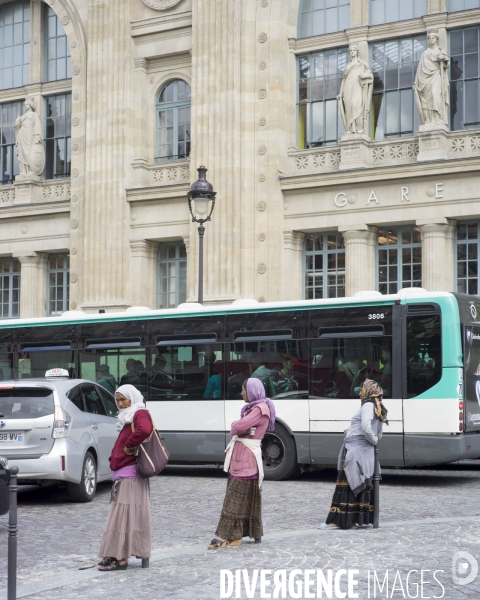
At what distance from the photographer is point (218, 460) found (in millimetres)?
17156

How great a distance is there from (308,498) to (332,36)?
17206mm

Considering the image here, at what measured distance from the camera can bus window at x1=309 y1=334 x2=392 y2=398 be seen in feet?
52.3

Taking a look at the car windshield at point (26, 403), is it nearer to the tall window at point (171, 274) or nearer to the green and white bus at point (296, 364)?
the green and white bus at point (296, 364)

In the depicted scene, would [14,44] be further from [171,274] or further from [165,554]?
[165,554]

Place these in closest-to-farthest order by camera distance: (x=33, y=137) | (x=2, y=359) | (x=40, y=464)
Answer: (x=40, y=464) < (x=2, y=359) < (x=33, y=137)

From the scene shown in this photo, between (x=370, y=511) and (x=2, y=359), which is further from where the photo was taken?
(x=2, y=359)

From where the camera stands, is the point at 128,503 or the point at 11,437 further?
the point at 11,437

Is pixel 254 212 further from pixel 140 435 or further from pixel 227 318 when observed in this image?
pixel 140 435

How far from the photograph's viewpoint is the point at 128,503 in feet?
29.2

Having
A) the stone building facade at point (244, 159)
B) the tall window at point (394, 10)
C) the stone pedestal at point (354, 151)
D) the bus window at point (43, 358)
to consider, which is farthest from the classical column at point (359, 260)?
the bus window at point (43, 358)

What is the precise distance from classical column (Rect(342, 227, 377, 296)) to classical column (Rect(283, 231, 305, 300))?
1487mm

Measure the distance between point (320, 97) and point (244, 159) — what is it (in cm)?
282

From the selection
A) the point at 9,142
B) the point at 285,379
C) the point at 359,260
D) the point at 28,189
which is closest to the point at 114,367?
the point at 285,379

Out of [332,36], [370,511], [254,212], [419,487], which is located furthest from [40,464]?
[332,36]
